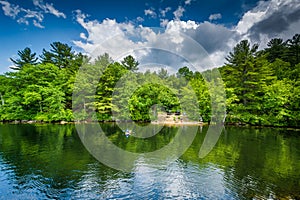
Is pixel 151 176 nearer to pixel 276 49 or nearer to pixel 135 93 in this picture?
pixel 135 93

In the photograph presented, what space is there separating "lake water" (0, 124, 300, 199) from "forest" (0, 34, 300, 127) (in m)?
15.6

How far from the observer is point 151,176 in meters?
8.88

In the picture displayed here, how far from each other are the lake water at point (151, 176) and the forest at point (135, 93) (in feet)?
51.2

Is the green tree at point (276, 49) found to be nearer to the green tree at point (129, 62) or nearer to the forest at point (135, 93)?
the forest at point (135, 93)

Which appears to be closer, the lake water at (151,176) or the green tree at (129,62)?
the lake water at (151,176)

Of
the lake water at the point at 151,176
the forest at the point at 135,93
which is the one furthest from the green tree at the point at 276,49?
the lake water at the point at 151,176

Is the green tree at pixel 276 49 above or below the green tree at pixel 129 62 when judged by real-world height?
above

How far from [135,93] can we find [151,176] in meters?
21.9

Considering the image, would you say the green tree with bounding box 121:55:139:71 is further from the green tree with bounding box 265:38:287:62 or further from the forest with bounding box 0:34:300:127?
the green tree with bounding box 265:38:287:62

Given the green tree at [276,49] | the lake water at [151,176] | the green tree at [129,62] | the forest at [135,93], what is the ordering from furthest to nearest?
the green tree at [276,49], the green tree at [129,62], the forest at [135,93], the lake water at [151,176]

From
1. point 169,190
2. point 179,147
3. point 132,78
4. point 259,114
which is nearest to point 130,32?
point 132,78

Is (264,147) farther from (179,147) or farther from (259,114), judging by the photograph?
(259,114)

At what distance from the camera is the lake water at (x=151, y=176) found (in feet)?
23.6

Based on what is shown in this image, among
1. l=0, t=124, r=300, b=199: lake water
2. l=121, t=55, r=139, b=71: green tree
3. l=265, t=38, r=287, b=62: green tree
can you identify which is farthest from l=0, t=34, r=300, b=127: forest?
l=0, t=124, r=300, b=199: lake water
